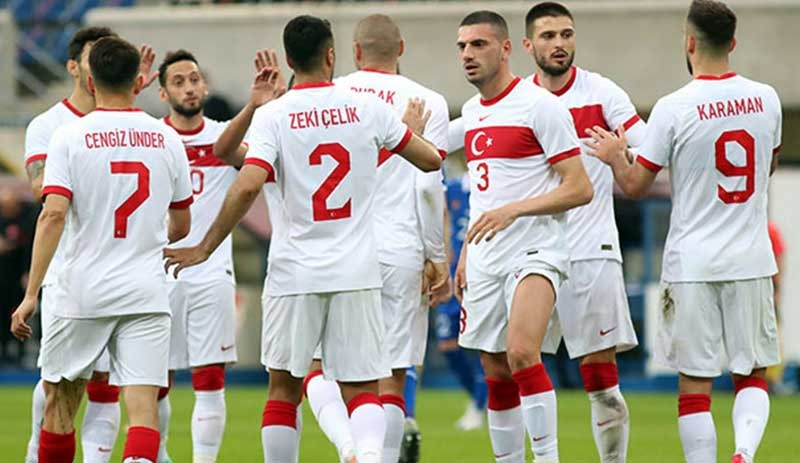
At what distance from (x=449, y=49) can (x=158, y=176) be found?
15865 mm

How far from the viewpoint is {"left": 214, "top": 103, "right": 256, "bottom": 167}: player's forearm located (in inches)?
374

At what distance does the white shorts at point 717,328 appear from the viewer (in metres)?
9.47

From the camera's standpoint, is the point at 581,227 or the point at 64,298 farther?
the point at 581,227

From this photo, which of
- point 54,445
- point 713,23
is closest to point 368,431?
point 54,445

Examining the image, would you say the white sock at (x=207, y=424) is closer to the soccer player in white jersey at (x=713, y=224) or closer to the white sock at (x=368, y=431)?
the white sock at (x=368, y=431)

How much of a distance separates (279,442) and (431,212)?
1.94 m

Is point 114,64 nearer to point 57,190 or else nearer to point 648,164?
point 57,190

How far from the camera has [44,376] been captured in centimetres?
926

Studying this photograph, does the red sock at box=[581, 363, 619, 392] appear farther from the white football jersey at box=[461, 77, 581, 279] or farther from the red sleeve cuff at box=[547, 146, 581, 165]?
the red sleeve cuff at box=[547, 146, 581, 165]

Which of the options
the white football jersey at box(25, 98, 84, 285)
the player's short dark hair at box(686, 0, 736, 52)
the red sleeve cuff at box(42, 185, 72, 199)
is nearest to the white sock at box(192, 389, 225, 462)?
the white football jersey at box(25, 98, 84, 285)

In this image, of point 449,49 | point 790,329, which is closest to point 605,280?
point 790,329

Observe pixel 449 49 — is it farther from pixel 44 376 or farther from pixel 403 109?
pixel 44 376

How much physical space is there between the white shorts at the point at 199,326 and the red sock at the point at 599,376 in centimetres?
235

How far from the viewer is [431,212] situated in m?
10.7
